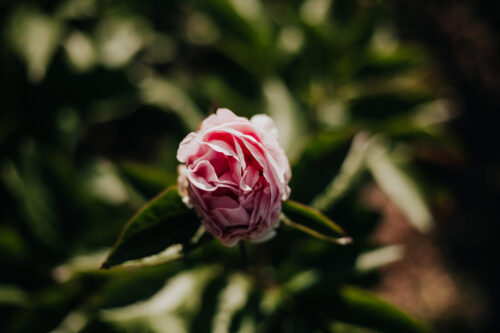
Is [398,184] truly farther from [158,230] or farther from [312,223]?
[158,230]

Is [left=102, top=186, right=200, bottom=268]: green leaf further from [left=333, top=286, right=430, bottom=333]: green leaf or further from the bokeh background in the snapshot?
[left=333, top=286, right=430, bottom=333]: green leaf

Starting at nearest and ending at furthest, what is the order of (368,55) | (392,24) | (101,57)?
(368,55)
(101,57)
(392,24)

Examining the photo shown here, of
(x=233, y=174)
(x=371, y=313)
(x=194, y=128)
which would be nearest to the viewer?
(x=233, y=174)

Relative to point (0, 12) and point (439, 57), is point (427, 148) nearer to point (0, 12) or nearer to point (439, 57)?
point (439, 57)

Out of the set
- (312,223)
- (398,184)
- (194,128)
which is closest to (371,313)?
(312,223)

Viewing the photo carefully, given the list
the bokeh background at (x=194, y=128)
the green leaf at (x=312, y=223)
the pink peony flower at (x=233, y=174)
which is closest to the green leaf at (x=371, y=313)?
the bokeh background at (x=194, y=128)

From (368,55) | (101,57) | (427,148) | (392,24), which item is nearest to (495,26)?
(392,24)

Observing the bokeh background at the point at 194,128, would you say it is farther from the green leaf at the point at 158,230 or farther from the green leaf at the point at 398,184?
the green leaf at the point at 158,230
